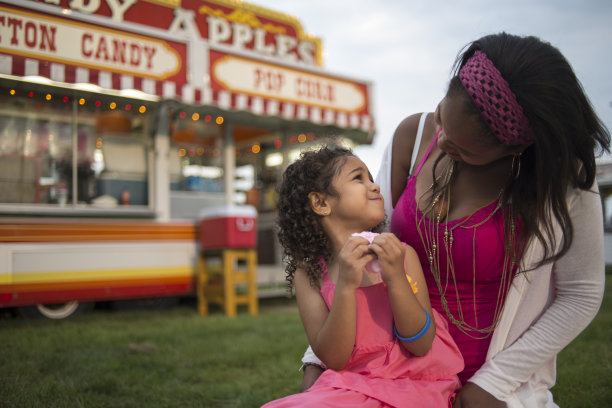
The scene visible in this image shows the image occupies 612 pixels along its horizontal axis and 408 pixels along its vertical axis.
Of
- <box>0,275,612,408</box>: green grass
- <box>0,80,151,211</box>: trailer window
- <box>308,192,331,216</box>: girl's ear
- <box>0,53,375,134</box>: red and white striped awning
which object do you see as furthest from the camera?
<box>0,80,151,211</box>: trailer window

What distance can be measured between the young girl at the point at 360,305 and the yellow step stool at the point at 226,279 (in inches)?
162

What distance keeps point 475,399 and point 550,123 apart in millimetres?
735

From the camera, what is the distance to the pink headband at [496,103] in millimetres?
1250

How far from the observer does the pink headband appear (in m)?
1.25

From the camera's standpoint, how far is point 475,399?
132cm

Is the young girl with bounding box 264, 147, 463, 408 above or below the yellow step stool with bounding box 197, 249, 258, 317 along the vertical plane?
above

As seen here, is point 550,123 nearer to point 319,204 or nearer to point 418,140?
point 418,140

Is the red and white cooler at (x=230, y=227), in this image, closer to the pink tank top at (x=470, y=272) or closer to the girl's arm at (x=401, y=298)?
the pink tank top at (x=470, y=272)

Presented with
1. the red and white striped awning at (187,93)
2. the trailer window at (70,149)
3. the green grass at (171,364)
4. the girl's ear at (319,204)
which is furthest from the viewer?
the trailer window at (70,149)

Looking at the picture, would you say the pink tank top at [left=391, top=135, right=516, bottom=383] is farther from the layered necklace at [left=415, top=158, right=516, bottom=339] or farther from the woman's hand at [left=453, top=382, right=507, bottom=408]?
the woman's hand at [left=453, top=382, right=507, bottom=408]

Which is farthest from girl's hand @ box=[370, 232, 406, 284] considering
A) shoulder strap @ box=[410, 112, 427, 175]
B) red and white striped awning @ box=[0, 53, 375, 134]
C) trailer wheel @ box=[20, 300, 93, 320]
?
trailer wheel @ box=[20, 300, 93, 320]

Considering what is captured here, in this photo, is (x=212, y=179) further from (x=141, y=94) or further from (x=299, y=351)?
(x=299, y=351)

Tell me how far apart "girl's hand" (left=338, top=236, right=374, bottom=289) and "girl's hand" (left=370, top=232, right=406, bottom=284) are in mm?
27

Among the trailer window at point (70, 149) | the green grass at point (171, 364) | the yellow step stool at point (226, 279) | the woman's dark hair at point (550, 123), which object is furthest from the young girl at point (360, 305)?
the trailer window at point (70, 149)
